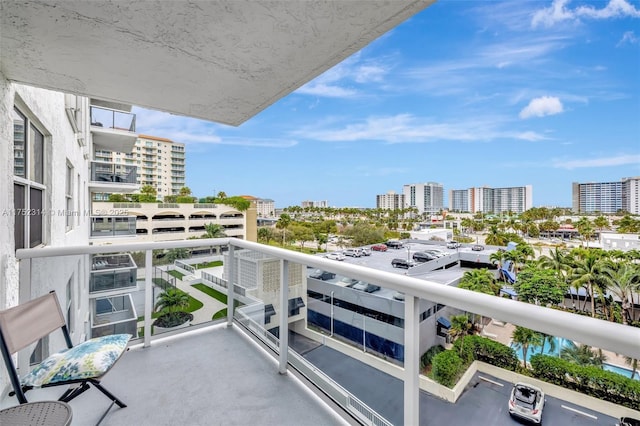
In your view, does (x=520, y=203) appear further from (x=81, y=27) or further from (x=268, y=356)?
(x=81, y=27)

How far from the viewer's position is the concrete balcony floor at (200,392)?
1.81m

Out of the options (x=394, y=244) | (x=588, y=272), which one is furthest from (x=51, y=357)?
(x=394, y=244)

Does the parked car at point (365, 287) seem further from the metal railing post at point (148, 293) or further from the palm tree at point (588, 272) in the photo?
the palm tree at point (588, 272)

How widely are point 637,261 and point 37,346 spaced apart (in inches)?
280

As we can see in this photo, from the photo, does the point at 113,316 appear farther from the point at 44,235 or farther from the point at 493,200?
the point at 493,200

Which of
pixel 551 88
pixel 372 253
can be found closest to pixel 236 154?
pixel 551 88

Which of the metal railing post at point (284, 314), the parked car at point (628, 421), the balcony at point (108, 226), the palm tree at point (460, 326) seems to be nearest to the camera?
the parked car at point (628, 421)

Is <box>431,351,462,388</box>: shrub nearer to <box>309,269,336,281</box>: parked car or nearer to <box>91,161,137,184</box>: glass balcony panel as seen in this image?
<box>309,269,336,281</box>: parked car

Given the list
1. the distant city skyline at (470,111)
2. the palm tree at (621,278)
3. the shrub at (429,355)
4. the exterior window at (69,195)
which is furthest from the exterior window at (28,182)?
the palm tree at (621,278)

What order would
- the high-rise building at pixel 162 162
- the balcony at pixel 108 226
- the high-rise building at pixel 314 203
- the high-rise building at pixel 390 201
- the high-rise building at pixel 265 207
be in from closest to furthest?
the balcony at pixel 108 226
the high-rise building at pixel 390 201
the high-rise building at pixel 314 203
the high-rise building at pixel 265 207
the high-rise building at pixel 162 162

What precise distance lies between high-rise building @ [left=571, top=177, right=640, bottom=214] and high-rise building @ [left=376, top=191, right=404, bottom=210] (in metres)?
7.76

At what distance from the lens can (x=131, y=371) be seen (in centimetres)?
233

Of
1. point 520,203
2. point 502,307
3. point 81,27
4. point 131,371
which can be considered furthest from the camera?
point 520,203

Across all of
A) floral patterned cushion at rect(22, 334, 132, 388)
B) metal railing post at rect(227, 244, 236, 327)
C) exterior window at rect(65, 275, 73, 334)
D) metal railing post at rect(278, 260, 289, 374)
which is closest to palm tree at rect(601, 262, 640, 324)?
metal railing post at rect(278, 260, 289, 374)
